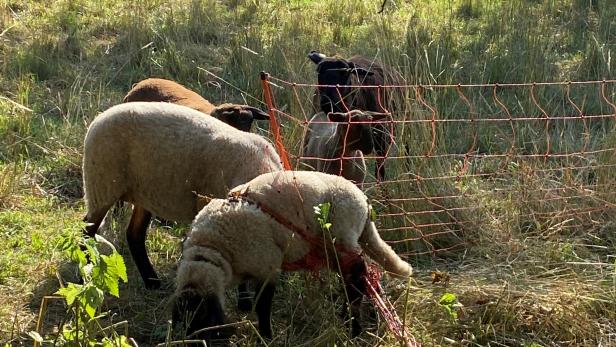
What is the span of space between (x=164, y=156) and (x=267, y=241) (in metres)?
1.16

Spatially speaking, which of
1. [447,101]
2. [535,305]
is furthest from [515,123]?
[535,305]

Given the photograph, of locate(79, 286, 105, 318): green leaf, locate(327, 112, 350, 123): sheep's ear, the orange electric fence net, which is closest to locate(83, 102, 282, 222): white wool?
the orange electric fence net

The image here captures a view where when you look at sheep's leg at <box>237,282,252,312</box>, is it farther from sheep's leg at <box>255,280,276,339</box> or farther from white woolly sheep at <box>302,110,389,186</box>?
white woolly sheep at <box>302,110,389,186</box>

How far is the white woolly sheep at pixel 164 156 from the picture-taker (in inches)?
202

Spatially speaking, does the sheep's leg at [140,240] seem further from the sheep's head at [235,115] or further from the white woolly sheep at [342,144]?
the white woolly sheep at [342,144]

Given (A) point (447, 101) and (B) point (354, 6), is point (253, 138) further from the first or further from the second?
(B) point (354, 6)

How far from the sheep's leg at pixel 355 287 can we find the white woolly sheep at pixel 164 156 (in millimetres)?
924

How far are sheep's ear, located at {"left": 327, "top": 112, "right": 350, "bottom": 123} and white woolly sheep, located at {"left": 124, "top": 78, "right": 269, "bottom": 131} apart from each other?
29.3 inches

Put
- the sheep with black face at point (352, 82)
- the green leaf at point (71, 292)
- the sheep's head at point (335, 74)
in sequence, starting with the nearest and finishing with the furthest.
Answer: the green leaf at point (71, 292)
the sheep with black face at point (352, 82)
the sheep's head at point (335, 74)

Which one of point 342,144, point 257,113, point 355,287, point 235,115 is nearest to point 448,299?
point 355,287

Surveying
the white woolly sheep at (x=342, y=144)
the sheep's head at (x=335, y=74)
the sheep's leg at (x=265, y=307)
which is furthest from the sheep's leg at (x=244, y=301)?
the sheep's head at (x=335, y=74)

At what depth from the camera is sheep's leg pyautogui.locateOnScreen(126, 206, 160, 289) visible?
551 centimetres

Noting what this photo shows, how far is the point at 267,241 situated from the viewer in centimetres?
Answer: 432

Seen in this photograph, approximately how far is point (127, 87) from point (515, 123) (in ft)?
13.2
